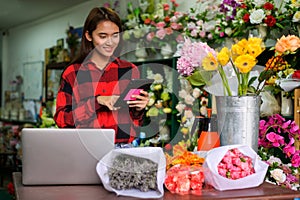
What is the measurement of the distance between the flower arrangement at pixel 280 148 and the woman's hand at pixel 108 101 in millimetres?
709

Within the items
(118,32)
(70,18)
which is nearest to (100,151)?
(118,32)

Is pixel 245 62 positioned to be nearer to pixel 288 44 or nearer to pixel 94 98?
pixel 288 44

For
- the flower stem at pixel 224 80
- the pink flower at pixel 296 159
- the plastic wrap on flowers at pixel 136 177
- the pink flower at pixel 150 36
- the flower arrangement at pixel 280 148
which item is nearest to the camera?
the plastic wrap on flowers at pixel 136 177

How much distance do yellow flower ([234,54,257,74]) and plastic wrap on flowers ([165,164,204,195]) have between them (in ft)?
1.30

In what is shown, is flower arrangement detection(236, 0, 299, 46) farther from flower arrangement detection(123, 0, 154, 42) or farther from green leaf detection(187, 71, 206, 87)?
flower arrangement detection(123, 0, 154, 42)

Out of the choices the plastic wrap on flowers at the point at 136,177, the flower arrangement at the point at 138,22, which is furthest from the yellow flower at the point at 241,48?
the flower arrangement at the point at 138,22

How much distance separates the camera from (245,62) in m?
1.73

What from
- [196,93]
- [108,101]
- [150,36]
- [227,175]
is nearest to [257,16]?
[196,93]

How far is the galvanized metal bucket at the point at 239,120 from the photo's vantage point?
1.78 meters

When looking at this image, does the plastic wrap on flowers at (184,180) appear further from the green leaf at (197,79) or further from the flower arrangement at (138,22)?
the flower arrangement at (138,22)

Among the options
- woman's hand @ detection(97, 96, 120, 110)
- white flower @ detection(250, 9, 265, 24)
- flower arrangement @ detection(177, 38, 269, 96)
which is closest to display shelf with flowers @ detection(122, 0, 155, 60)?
white flower @ detection(250, 9, 265, 24)

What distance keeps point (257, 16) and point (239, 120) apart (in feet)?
4.98

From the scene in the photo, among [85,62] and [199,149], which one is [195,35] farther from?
[199,149]

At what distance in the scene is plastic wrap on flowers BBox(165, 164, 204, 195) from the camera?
1.55 metres
